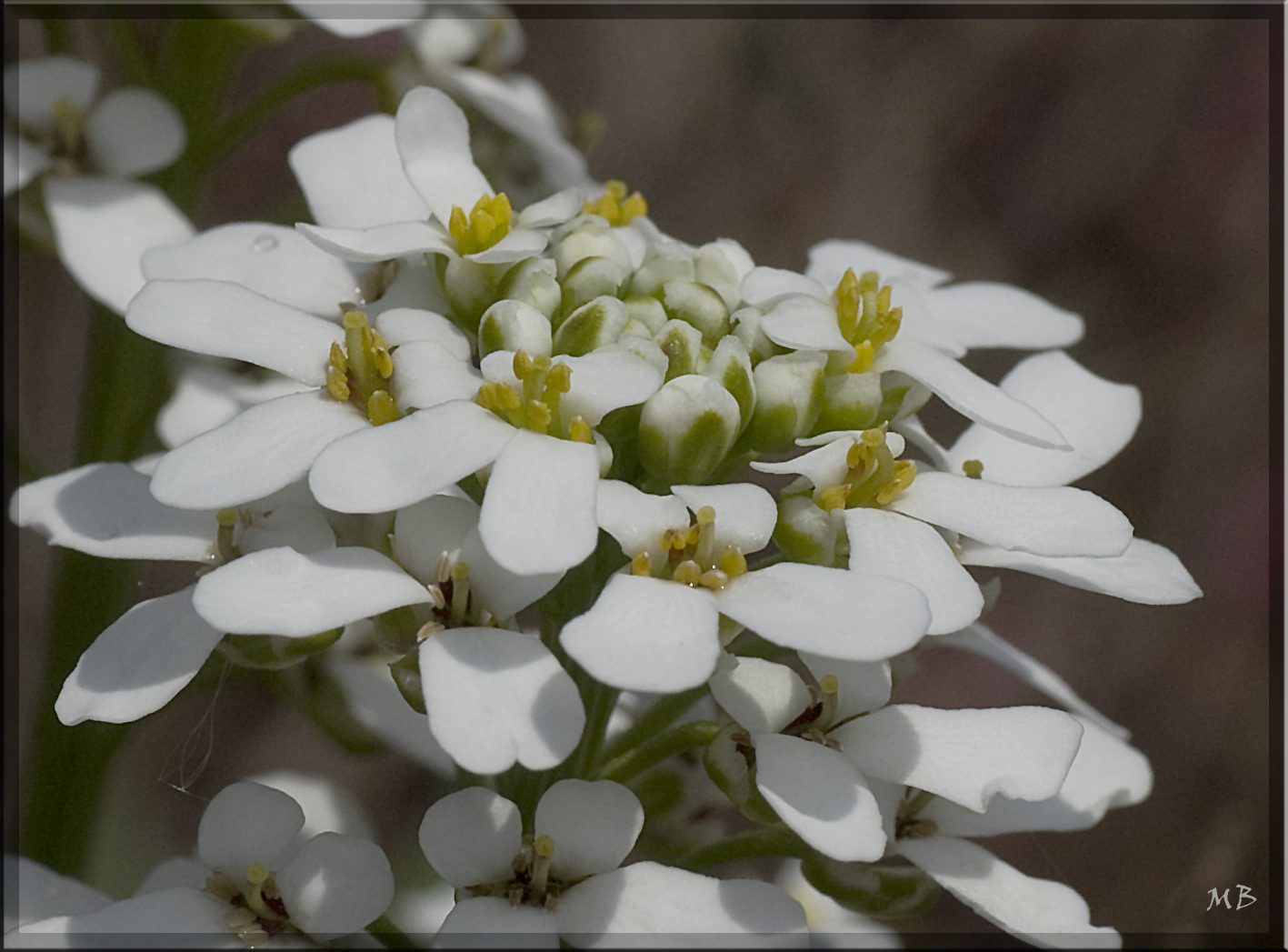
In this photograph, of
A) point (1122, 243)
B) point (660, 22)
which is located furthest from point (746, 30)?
point (1122, 243)

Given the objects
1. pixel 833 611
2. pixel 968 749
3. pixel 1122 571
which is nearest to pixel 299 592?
pixel 833 611

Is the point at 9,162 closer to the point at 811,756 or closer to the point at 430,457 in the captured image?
the point at 430,457

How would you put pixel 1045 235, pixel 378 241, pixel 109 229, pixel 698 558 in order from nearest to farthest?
pixel 698 558, pixel 378 241, pixel 109 229, pixel 1045 235

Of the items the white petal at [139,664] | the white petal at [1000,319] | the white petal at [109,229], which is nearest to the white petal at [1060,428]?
the white petal at [1000,319]

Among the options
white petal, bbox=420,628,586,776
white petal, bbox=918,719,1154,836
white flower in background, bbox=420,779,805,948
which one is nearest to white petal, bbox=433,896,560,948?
white flower in background, bbox=420,779,805,948

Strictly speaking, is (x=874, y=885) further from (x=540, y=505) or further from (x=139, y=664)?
(x=139, y=664)

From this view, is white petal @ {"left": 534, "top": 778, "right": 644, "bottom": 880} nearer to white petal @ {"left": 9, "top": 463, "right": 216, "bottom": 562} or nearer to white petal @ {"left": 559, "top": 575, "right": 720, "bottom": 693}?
white petal @ {"left": 559, "top": 575, "right": 720, "bottom": 693}

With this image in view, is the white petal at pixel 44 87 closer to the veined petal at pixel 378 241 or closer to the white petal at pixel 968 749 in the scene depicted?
the veined petal at pixel 378 241
